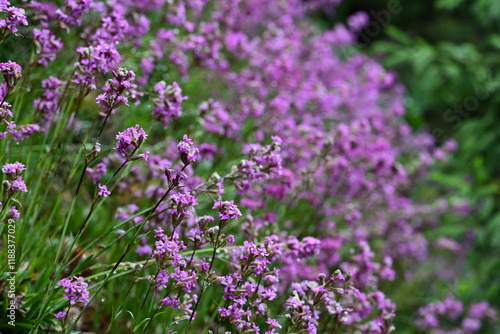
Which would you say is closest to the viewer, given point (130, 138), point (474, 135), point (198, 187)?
point (130, 138)

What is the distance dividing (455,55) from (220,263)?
3939mm

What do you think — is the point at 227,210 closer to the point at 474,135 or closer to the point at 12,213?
the point at 12,213

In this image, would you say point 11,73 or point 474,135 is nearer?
point 11,73

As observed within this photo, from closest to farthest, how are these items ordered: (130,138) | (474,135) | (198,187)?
(130,138) → (198,187) → (474,135)

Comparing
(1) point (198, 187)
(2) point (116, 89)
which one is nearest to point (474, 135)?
(1) point (198, 187)

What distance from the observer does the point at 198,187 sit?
204 centimetres

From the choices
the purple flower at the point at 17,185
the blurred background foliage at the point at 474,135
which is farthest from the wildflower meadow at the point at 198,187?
the blurred background foliage at the point at 474,135

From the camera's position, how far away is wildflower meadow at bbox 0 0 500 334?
5.88ft

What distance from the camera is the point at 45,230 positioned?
2.24 metres

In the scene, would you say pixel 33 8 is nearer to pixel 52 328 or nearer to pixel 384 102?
pixel 52 328

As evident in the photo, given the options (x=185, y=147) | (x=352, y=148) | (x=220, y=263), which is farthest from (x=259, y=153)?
(x=352, y=148)

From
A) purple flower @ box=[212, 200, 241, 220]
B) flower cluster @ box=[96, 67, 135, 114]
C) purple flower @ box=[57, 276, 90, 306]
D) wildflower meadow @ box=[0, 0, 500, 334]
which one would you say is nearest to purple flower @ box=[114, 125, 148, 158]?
wildflower meadow @ box=[0, 0, 500, 334]

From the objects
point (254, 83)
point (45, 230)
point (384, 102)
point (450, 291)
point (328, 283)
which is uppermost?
point (328, 283)

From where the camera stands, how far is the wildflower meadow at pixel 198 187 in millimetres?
1792
